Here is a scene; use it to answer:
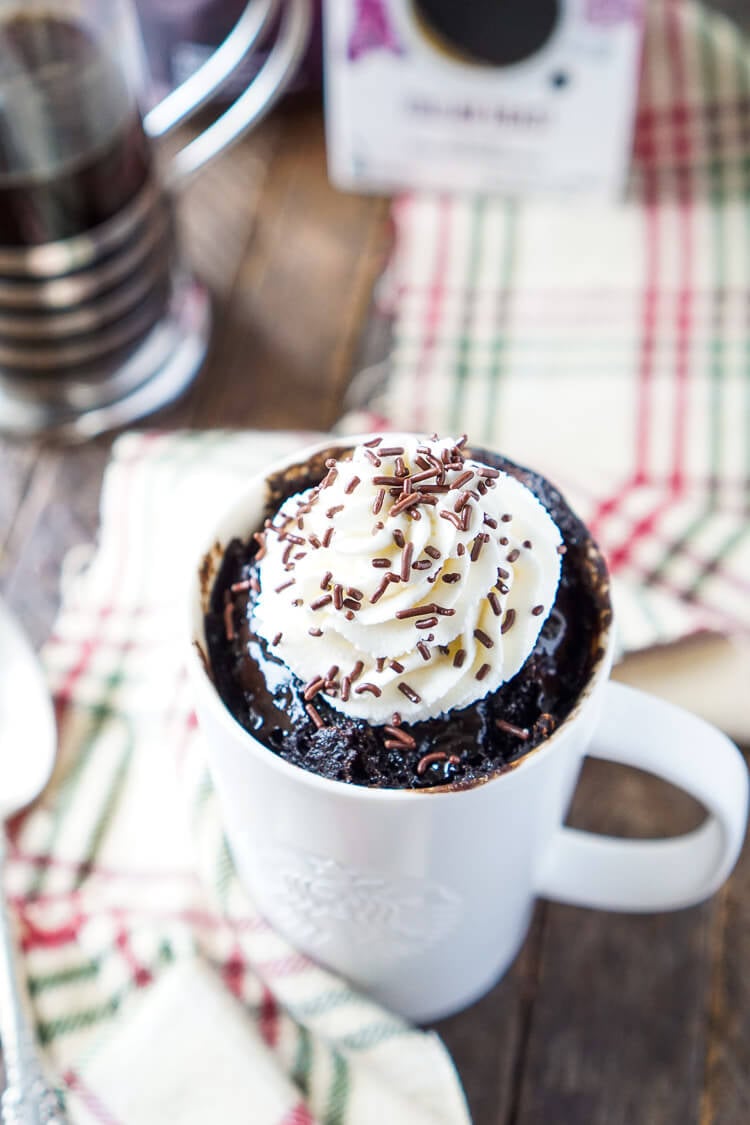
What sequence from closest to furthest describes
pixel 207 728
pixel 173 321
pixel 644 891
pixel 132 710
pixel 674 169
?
pixel 207 728 → pixel 644 891 → pixel 132 710 → pixel 173 321 → pixel 674 169

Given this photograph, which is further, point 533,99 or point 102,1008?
point 533,99

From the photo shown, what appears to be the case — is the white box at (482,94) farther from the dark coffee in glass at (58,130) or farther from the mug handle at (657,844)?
the mug handle at (657,844)

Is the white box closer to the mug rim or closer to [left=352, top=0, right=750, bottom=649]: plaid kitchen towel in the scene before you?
[left=352, top=0, right=750, bottom=649]: plaid kitchen towel

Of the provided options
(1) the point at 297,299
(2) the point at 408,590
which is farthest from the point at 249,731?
(1) the point at 297,299

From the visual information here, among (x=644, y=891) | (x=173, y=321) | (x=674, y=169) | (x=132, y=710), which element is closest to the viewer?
(x=644, y=891)

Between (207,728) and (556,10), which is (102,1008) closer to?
(207,728)

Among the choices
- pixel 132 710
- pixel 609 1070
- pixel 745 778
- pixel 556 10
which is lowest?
pixel 609 1070

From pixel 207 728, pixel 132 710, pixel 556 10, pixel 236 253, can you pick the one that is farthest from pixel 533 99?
pixel 207 728

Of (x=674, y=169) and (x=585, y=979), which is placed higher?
(x=674, y=169)

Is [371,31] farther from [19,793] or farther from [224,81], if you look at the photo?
[19,793]
